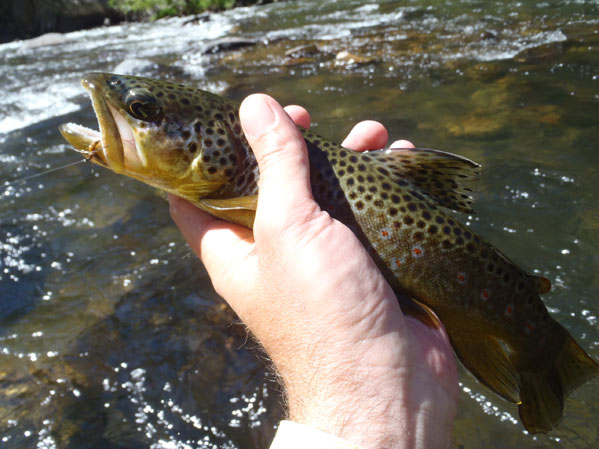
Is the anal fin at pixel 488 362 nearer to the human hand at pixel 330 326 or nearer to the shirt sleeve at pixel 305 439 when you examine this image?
the human hand at pixel 330 326

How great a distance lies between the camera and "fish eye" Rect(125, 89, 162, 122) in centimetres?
234

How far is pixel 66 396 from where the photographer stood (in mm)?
3096

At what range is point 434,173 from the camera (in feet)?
7.70

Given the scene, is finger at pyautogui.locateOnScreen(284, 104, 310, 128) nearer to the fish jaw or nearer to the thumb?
the thumb

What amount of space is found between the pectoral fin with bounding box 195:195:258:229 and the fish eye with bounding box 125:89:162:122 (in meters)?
0.50

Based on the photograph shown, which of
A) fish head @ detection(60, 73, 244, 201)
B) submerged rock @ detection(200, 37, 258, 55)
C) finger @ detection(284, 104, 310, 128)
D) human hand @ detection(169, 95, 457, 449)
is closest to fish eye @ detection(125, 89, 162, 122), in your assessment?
fish head @ detection(60, 73, 244, 201)

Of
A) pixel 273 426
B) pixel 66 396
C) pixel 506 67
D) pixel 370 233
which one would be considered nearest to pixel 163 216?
pixel 66 396

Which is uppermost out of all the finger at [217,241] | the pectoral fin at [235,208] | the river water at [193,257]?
the pectoral fin at [235,208]

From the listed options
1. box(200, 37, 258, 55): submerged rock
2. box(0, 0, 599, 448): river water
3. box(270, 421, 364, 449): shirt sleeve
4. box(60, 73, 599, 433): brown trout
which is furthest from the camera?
box(200, 37, 258, 55): submerged rock

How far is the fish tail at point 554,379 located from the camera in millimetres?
2307

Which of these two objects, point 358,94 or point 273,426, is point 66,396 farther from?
point 358,94

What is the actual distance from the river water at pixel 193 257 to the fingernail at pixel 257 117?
1.76m

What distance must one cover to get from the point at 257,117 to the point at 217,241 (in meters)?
0.74

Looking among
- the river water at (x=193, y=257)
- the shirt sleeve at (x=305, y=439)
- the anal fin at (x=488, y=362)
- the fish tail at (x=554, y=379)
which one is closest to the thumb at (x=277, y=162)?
the shirt sleeve at (x=305, y=439)
